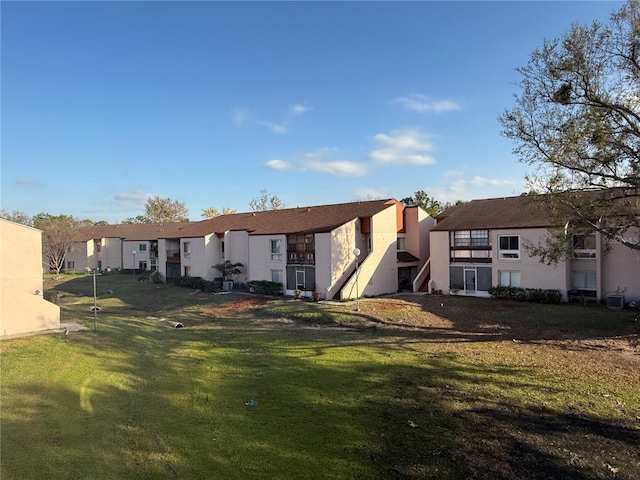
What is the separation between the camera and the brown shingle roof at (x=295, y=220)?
111ft

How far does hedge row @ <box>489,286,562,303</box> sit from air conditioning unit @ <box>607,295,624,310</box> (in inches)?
104

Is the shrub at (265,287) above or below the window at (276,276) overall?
below

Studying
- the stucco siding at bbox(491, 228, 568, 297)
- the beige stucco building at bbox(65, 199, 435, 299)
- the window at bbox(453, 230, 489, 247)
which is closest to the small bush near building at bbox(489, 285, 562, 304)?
the stucco siding at bbox(491, 228, 568, 297)

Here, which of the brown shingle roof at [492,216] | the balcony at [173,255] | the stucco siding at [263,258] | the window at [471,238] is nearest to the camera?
the brown shingle roof at [492,216]

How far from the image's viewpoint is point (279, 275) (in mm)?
35219

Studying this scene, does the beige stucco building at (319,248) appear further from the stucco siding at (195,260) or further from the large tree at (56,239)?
the large tree at (56,239)

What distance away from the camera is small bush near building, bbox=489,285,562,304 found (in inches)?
1008

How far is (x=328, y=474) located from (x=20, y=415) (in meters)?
6.50

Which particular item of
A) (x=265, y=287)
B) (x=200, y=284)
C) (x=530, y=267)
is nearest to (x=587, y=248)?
(x=530, y=267)

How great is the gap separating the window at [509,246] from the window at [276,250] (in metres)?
17.6

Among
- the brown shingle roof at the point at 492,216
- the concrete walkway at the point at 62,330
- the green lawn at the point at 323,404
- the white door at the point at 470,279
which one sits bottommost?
the green lawn at the point at 323,404

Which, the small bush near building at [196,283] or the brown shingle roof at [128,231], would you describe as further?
the brown shingle roof at [128,231]

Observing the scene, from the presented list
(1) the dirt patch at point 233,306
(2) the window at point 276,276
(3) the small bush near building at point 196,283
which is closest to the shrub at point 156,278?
(3) the small bush near building at point 196,283

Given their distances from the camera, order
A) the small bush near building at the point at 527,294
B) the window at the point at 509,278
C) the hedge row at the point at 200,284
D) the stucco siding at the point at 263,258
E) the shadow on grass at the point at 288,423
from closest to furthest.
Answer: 1. the shadow on grass at the point at 288,423
2. the small bush near building at the point at 527,294
3. the window at the point at 509,278
4. the stucco siding at the point at 263,258
5. the hedge row at the point at 200,284
